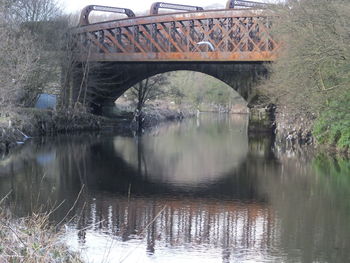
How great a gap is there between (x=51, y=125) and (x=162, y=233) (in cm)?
2773

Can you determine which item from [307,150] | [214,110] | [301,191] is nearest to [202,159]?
[307,150]

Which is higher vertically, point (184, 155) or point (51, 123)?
point (51, 123)

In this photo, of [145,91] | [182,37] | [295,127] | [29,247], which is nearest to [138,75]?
[145,91]

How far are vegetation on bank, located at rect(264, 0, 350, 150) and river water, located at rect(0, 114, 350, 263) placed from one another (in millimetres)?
2410

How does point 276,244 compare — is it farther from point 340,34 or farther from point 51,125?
point 51,125

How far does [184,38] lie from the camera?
43844 millimetres

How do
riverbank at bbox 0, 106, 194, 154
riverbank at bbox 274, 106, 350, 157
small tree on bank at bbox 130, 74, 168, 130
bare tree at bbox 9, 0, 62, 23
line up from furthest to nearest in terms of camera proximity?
small tree on bank at bbox 130, 74, 168, 130 < bare tree at bbox 9, 0, 62, 23 < riverbank at bbox 274, 106, 350, 157 < riverbank at bbox 0, 106, 194, 154

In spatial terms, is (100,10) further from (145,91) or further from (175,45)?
(145,91)

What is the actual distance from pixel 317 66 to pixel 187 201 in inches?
520

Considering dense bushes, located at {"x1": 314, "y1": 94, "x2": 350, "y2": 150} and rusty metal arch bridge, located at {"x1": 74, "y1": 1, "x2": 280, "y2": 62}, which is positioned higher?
rusty metal arch bridge, located at {"x1": 74, "y1": 1, "x2": 280, "y2": 62}

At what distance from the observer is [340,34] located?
2491 cm

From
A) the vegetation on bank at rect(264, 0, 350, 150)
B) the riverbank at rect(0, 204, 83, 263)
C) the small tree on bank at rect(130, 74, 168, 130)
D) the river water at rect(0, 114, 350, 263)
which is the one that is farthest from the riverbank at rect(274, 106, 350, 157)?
the riverbank at rect(0, 204, 83, 263)

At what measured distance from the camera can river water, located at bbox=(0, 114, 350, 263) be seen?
1245cm

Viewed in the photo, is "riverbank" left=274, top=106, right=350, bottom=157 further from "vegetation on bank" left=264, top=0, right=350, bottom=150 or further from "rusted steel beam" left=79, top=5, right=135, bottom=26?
"rusted steel beam" left=79, top=5, right=135, bottom=26
